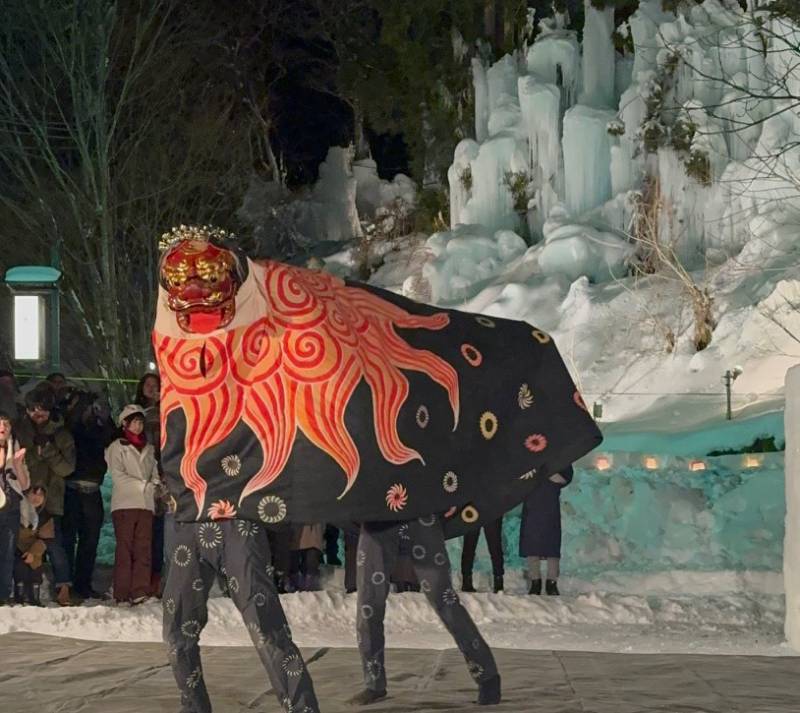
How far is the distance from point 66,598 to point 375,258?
26.2m

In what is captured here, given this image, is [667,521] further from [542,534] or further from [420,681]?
[420,681]

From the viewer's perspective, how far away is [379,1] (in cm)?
3947

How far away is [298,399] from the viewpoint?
7559mm

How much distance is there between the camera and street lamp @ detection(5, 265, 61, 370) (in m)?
18.7

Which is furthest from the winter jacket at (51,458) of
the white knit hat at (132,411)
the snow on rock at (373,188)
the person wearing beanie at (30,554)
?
the snow on rock at (373,188)

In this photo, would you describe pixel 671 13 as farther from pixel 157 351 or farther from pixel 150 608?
pixel 157 351

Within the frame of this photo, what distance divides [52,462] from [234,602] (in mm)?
6747

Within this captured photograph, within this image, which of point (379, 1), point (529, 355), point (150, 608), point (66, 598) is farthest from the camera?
point (379, 1)

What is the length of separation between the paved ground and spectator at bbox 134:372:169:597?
360 cm

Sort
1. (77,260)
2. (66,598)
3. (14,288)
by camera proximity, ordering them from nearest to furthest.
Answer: (66,598) < (14,288) < (77,260)

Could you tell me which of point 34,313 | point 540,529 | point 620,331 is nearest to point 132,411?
point 540,529

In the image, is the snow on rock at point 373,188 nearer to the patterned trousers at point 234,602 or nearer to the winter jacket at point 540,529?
the winter jacket at point 540,529

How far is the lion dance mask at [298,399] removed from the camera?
7457 millimetres

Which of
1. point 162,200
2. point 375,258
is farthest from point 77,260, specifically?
point 375,258
